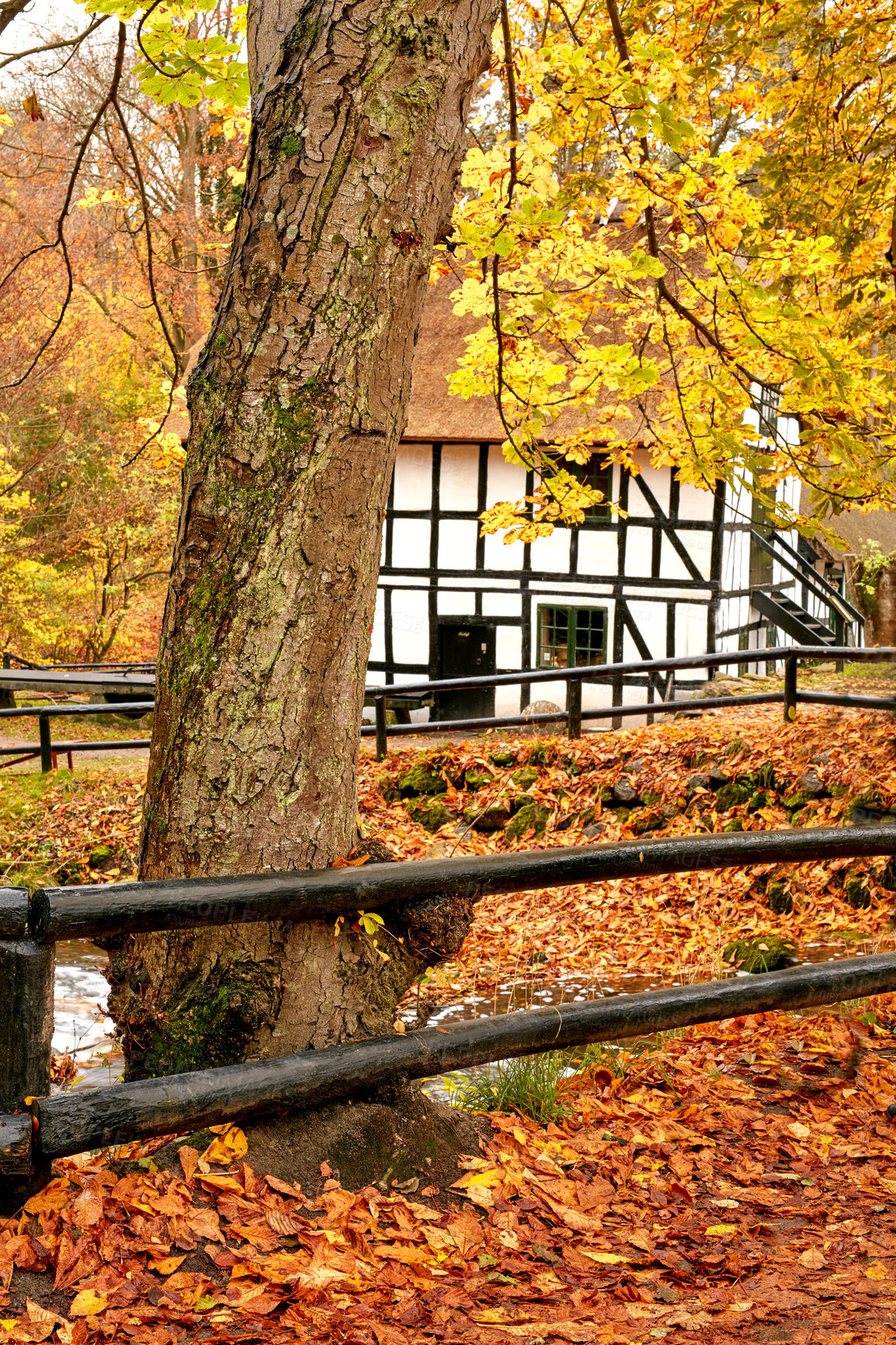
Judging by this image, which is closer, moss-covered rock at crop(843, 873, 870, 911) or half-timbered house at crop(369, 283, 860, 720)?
moss-covered rock at crop(843, 873, 870, 911)

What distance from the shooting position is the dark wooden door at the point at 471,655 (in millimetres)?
17734

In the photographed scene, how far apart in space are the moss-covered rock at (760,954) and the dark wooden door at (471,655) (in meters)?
11.0

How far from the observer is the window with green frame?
55.5 feet

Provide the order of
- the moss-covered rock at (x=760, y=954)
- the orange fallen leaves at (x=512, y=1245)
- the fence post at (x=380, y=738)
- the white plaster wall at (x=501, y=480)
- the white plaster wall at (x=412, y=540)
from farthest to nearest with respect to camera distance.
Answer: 1. the white plaster wall at (x=412, y=540)
2. the white plaster wall at (x=501, y=480)
3. the fence post at (x=380, y=738)
4. the moss-covered rock at (x=760, y=954)
5. the orange fallen leaves at (x=512, y=1245)

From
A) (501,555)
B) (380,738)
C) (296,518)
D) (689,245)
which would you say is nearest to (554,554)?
(501,555)

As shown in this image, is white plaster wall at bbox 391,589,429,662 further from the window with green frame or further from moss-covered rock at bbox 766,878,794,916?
moss-covered rock at bbox 766,878,794,916

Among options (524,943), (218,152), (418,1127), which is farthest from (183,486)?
(218,152)

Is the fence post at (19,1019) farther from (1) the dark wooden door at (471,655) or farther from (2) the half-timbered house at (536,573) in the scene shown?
(1) the dark wooden door at (471,655)

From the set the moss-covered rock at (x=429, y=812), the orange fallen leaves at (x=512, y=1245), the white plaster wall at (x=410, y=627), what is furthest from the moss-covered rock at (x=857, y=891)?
the white plaster wall at (x=410, y=627)

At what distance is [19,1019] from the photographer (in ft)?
7.49

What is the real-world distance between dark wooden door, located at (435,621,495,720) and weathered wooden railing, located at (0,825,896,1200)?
14.2 m

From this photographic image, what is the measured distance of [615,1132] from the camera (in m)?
3.19

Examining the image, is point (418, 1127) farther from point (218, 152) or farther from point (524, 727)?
point (218, 152)

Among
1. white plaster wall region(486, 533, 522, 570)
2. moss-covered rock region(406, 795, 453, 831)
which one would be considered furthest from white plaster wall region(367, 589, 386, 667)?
moss-covered rock region(406, 795, 453, 831)
